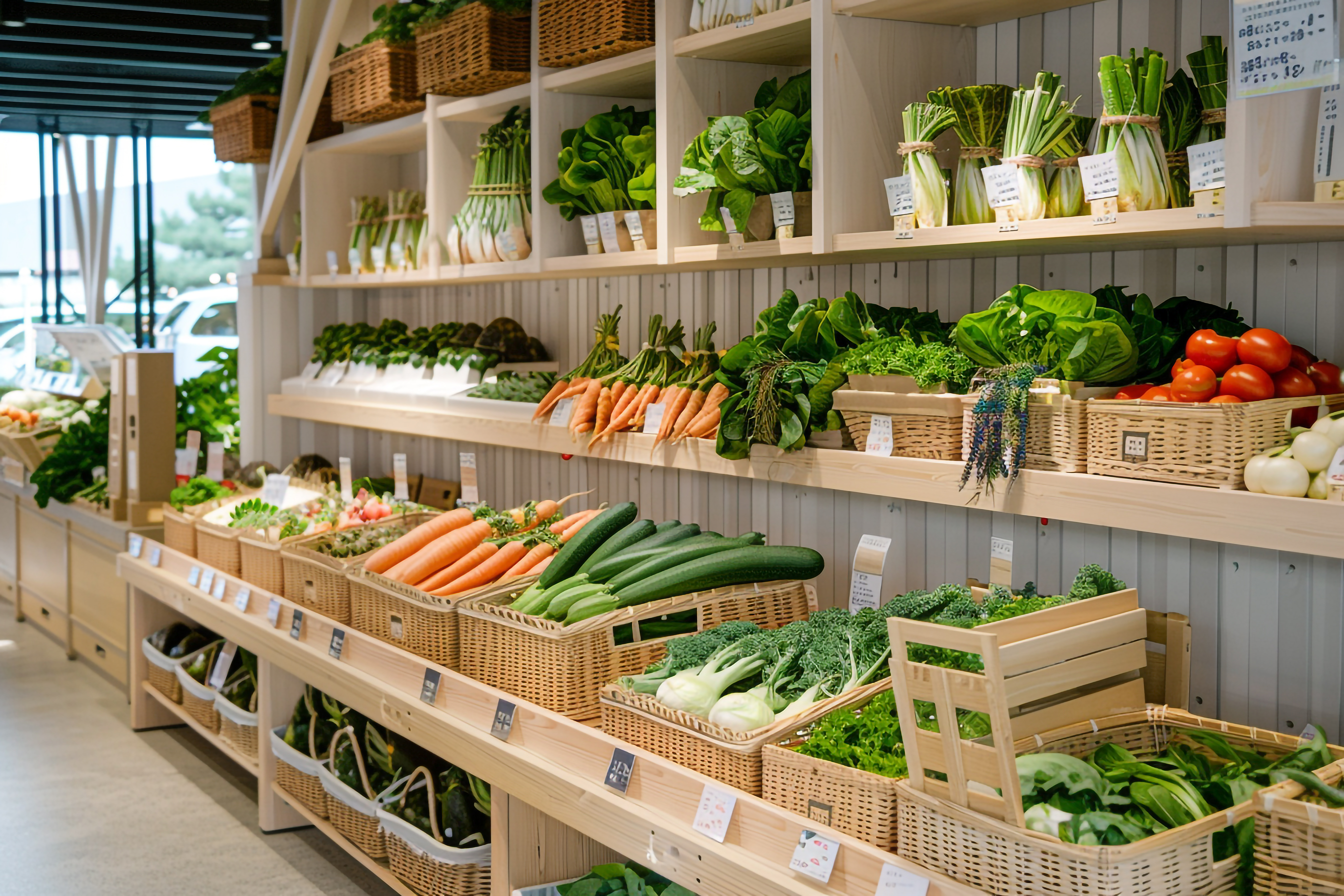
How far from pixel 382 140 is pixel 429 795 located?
279cm

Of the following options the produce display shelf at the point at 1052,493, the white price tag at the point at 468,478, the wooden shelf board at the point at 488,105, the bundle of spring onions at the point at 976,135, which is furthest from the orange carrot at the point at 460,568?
Result: the bundle of spring onions at the point at 976,135

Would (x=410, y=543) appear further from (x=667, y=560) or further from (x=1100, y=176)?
(x=1100, y=176)

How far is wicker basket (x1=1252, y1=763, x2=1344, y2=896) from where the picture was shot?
165 cm

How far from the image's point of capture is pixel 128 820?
4.37 m

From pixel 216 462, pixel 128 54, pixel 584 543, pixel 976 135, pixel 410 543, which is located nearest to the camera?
pixel 976 135

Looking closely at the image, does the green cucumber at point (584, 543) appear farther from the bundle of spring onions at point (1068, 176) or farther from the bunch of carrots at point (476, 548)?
the bundle of spring onions at point (1068, 176)

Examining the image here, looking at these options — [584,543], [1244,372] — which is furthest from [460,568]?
[1244,372]

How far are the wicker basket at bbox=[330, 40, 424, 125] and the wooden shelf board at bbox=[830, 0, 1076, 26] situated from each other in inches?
84.2

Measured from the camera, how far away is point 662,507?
13.0 feet

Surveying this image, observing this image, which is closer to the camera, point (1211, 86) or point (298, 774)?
point (1211, 86)

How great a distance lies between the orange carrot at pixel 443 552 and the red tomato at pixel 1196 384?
2.07 meters

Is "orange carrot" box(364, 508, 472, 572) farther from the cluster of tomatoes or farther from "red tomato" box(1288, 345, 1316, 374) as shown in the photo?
"red tomato" box(1288, 345, 1316, 374)

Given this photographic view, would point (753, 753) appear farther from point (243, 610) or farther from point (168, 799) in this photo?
point (168, 799)

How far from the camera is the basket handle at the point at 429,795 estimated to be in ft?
10.7
